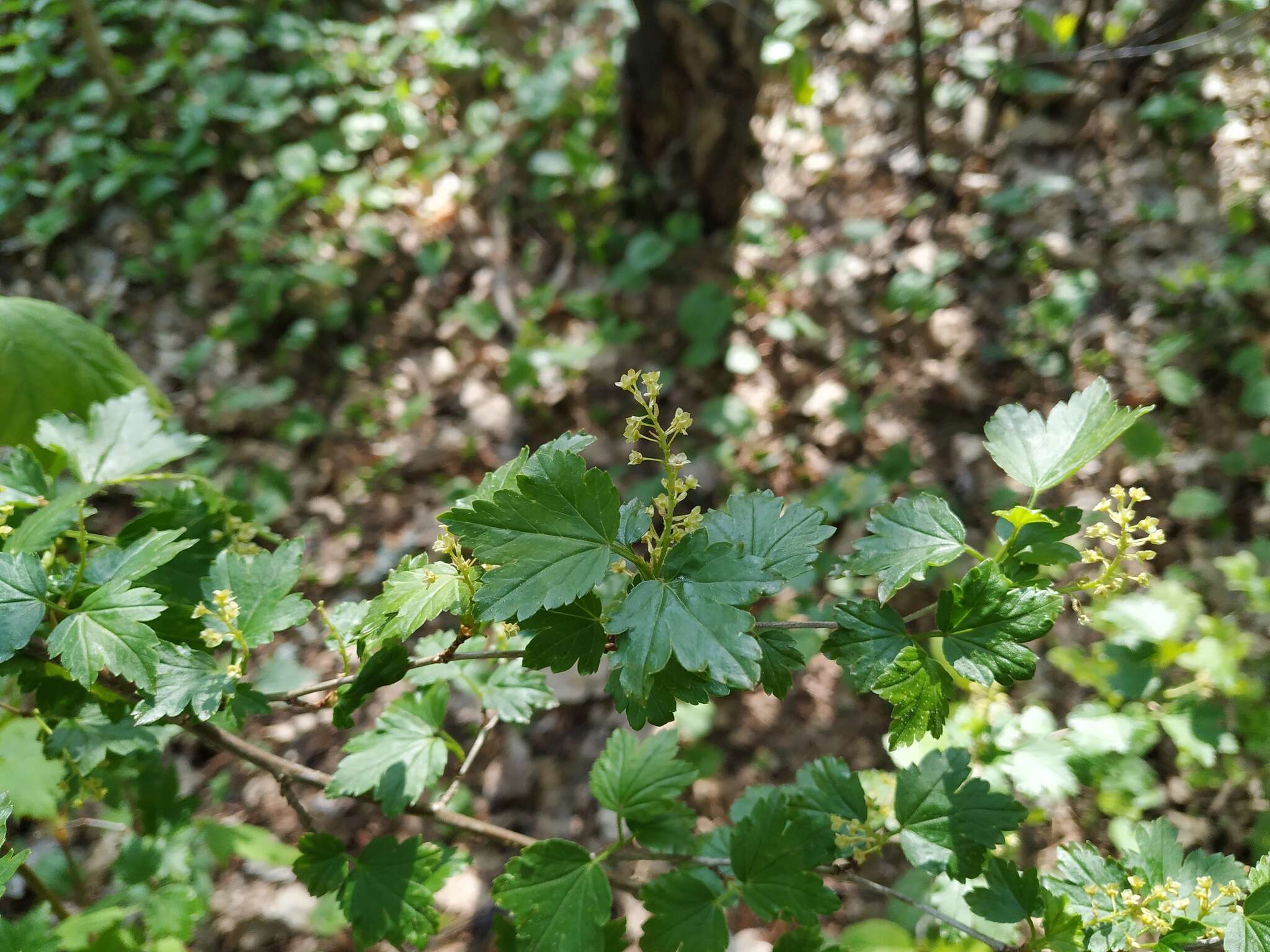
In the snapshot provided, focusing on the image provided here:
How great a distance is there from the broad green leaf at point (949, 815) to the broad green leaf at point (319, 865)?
0.89m

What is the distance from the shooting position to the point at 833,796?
1.15 m

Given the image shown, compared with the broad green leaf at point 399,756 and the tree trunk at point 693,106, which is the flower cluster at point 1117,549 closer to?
the broad green leaf at point 399,756

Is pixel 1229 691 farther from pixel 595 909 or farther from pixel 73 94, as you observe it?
pixel 73 94

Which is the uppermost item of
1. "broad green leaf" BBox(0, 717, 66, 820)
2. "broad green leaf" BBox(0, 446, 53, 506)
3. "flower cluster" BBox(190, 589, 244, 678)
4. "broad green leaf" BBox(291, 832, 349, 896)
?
"broad green leaf" BBox(0, 446, 53, 506)

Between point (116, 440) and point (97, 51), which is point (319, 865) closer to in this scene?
point (116, 440)

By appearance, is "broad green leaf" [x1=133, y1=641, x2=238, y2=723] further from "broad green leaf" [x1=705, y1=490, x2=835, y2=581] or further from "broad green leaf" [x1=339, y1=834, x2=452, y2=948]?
"broad green leaf" [x1=705, y1=490, x2=835, y2=581]

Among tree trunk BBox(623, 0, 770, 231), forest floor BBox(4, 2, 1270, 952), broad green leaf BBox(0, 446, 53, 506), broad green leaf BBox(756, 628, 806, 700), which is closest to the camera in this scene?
broad green leaf BBox(756, 628, 806, 700)

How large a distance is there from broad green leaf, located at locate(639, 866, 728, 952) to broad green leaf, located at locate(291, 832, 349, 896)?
0.50 m

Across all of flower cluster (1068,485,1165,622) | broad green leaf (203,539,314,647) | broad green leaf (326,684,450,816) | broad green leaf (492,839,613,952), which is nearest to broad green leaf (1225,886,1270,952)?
flower cluster (1068,485,1165,622)

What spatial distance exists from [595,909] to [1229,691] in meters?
1.83

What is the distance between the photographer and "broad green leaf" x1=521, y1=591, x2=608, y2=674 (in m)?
0.85

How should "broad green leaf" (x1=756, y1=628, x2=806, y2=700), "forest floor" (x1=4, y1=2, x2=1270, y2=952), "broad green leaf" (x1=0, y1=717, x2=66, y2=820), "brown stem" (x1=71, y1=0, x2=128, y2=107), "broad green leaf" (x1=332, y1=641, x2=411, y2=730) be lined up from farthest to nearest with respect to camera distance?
"brown stem" (x1=71, y1=0, x2=128, y2=107) → "forest floor" (x1=4, y1=2, x2=1270, y2=952) → "broad green leaf" (x1=0, y1=717, x2=66, y2=820) → "broad green leaf" (x1=332, y1=641, x2=411, y2=730) → "broad green leaf" (x1=756, y1=628, x2=806, y2=700)

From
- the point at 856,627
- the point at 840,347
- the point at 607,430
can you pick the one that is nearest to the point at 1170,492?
the point at 840,347

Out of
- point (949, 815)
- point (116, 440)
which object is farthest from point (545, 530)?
point (116, 440)
